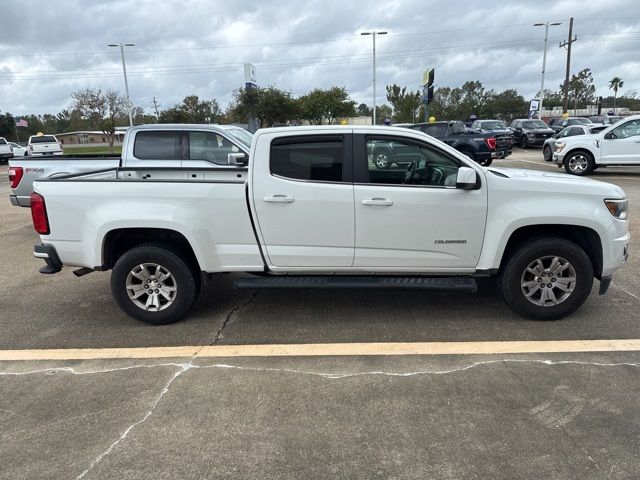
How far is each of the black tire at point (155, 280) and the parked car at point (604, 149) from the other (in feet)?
45.9

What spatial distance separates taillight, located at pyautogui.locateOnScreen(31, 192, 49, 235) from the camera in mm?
4387

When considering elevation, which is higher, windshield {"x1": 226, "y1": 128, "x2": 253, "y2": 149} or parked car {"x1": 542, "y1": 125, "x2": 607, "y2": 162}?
windshield {"x1": 226, "y1": 128, "x2": 253, "y2": 149}

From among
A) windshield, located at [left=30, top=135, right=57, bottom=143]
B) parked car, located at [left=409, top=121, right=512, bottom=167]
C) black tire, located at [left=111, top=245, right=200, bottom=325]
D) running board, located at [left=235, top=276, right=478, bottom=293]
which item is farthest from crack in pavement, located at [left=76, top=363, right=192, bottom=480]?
windshield, located at [left=30, top=135, right=57, bottom=143]

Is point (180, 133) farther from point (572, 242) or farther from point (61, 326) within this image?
point (572, 242)

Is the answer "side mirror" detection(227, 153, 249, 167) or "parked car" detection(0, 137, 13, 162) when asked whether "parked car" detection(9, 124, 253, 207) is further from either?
"parked car" detection(0, 137, 13, 162)

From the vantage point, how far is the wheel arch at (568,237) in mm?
4371

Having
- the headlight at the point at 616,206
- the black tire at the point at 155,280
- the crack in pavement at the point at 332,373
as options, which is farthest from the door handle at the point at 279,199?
the headlight at the point at 616,206

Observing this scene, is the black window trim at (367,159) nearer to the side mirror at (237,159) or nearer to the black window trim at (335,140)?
the black window trim at (335,140)

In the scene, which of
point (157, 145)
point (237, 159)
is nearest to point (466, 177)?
point (237, 159)

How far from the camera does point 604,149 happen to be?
14430 millimetres

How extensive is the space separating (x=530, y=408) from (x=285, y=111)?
4383 cm

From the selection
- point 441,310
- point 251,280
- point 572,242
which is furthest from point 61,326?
point 572,242

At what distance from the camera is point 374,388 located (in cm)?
343

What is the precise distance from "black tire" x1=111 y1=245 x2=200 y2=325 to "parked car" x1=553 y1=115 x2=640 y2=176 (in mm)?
13991
